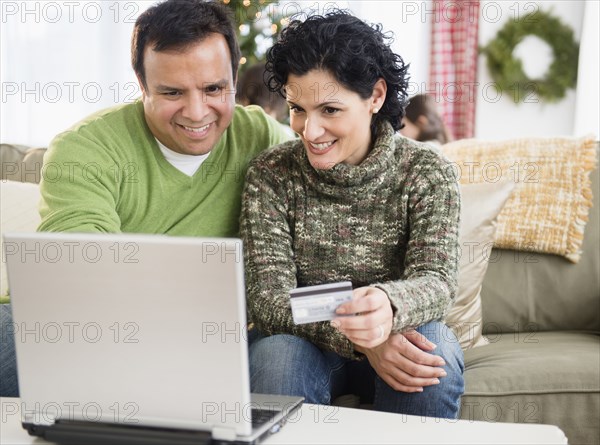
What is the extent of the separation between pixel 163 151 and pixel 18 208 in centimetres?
48

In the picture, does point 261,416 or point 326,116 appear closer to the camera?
point 261,416

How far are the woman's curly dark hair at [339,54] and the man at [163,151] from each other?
0.47 feet

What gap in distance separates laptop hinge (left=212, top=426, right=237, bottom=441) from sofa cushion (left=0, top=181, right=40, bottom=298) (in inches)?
43.9

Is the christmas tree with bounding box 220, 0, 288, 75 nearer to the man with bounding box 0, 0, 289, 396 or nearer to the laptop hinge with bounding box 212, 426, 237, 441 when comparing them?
the man with bounding box 0, 0, 289, 396

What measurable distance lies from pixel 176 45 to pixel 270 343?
635 mm

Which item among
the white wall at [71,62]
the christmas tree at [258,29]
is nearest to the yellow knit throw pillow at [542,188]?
the white wall at [71,62]

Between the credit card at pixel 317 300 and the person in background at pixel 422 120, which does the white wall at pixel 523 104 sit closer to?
the person in background at pixel 422 120

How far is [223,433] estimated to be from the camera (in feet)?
3.37

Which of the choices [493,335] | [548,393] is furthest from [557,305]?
[548,393]

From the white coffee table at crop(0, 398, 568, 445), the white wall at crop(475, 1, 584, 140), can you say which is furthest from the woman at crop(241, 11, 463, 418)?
the white wall at crop(475, 1, 584, 140)

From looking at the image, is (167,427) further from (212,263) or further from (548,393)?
(548,393)

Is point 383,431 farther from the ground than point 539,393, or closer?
farther from the ground

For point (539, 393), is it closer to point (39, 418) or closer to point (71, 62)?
point (39, 418)

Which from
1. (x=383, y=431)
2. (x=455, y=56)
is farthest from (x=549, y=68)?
(x=383, y=431)
